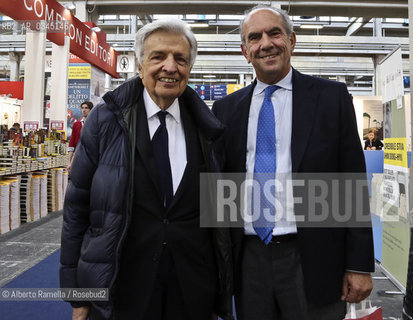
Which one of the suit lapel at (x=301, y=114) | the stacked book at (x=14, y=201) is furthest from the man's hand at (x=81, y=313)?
the stacked book at (x=14, y=201)

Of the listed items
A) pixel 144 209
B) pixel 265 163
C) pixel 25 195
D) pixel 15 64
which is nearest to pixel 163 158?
pixel 144 209

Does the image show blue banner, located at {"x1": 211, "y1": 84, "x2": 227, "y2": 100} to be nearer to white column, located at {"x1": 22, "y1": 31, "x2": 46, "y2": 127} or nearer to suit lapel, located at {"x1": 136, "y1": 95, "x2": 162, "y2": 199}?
white column, located at {"x1": 22, "y1": 31, "x2": 46, "y2": 127}

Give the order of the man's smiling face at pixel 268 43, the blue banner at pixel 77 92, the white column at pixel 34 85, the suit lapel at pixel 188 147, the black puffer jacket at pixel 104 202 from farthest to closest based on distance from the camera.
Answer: the blue banner at pixel 77 92, the white column at pixel 34 85, the man's smiling face at pixel 268 43, the suit lapel at pixel 188 147, the black puffer jacket at pixel 104 202

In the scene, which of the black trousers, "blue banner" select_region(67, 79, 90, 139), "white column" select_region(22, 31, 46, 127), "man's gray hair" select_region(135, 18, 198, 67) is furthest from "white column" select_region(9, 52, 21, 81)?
the black trousers

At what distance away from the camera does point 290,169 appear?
1398 millimetres

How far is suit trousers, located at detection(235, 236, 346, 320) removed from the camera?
1360 millimetres

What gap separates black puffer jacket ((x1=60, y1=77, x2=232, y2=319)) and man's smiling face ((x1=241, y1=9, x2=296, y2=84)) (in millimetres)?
336

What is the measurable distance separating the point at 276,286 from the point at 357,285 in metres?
0.31

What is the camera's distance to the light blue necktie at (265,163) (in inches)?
54.9

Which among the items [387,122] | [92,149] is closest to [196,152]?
[92,149]

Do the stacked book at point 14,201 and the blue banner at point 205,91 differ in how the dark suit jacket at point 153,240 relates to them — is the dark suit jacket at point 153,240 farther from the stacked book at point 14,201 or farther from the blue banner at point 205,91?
the blue banner at point 205,91

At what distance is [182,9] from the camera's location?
8.36 meters

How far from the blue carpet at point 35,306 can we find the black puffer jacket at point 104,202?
148cm

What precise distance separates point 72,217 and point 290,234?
852mm
